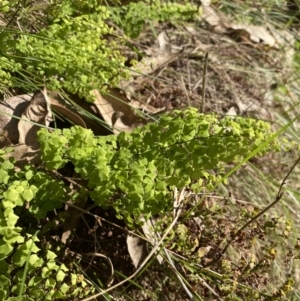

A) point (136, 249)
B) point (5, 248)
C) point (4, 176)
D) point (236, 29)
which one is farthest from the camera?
point (236, 29)

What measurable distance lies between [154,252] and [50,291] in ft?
1.52

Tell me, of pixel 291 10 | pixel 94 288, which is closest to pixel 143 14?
pixel 94 288

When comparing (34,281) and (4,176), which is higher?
(4,176)

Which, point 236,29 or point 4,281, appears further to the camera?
point 236,29

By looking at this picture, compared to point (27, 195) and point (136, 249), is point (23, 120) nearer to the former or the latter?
point (27, 195)

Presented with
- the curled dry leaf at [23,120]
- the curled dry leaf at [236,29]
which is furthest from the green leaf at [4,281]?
the curled dry leaf at [236,29]

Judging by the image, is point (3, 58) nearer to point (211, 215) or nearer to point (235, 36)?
point (211, 215)

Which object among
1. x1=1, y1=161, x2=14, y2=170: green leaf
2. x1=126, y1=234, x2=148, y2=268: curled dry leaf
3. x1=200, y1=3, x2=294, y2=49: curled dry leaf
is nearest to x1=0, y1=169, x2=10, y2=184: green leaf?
x1=1, y1=161, x2=14, y2=170: green leaf

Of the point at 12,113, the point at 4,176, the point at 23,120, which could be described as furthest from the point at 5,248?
the point at 12,113

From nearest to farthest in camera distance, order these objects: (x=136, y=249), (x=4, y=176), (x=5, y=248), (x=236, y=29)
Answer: (x=5, y=248), (x=4, y=176), (x=136, y=249), (x=236, y=29)

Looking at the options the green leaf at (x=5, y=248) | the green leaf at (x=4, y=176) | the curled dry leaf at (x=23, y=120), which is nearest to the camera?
the green leaf at (x=5, y=248)

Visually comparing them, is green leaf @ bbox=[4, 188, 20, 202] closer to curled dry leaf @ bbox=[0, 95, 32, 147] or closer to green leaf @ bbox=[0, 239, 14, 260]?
green leaf @ bbox=[0, 239, 14, 260]

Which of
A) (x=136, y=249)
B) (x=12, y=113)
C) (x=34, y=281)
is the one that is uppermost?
(x=12, y=113)

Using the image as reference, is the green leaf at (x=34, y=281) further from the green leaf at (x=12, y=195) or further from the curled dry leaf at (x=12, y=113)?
the curled dry leaf at (x=12, y=113)
